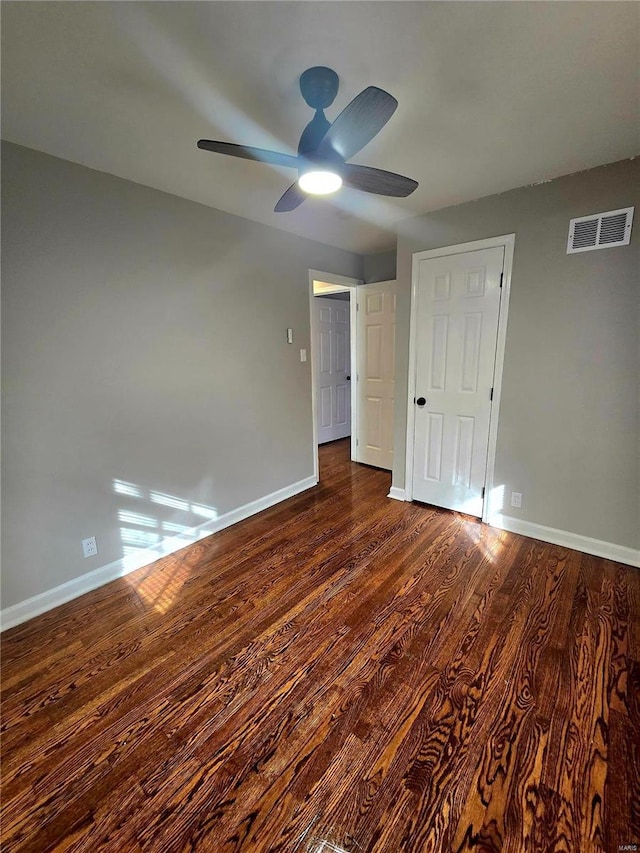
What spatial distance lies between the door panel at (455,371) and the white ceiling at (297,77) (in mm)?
684

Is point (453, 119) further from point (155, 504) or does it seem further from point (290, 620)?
point (155, 504)

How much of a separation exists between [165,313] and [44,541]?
1.55m

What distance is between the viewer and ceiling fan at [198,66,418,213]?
120 centimetres

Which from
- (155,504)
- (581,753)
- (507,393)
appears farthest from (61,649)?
(507,393)

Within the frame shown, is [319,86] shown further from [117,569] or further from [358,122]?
[117,569]

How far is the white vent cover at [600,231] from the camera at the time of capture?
2.10m

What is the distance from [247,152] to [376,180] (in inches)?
22.2

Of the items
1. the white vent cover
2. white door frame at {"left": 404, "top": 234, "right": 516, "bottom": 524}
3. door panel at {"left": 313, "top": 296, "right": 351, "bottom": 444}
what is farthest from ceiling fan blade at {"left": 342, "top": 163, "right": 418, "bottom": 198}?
door panel at {"left": 313, "top": 296, "right": 351, "bottom": 444}

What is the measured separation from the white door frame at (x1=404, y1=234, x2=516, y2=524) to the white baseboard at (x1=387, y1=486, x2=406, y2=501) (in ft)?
0.13

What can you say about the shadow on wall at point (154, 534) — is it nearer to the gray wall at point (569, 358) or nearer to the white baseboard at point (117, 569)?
the white baseboard at point (117, 569)

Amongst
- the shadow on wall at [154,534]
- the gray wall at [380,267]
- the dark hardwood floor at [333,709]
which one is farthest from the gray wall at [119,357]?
the gray wall at [380,267]

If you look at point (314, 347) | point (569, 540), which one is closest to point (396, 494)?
point (569, 540)

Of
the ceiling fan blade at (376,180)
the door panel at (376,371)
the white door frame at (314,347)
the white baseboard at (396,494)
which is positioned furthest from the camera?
the door panel at (376,371)

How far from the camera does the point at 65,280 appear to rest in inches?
76.8
